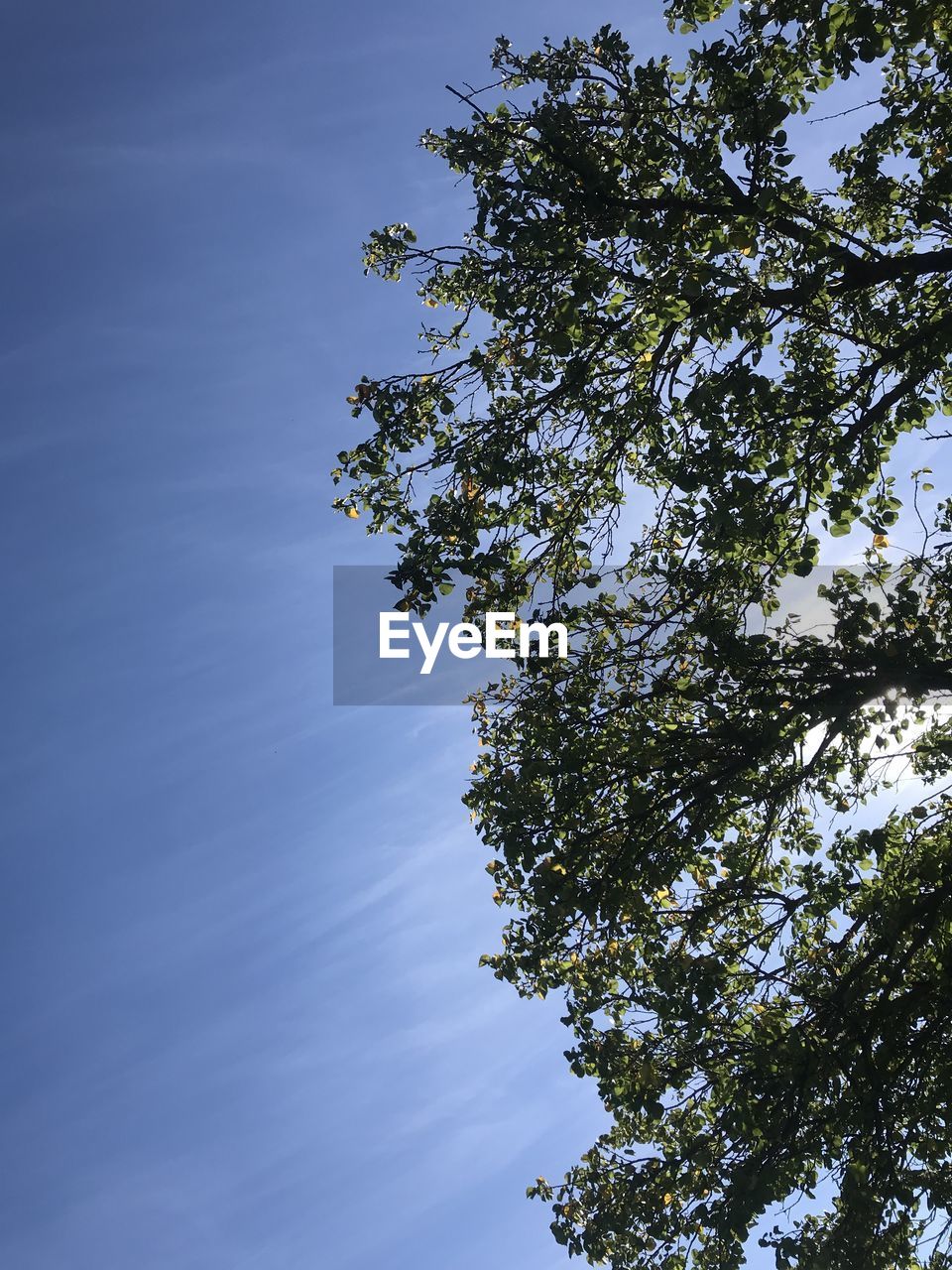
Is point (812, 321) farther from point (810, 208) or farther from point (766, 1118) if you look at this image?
point (766, 1118)

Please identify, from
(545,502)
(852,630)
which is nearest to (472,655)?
(545,502)

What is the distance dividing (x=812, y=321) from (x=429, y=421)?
177 inches

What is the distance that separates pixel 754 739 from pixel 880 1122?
12.2 ft

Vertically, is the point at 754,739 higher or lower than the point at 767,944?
higher

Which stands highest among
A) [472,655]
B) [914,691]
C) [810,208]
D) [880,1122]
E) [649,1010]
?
[810,208]

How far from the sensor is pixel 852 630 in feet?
34.9

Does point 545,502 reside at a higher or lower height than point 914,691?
higher

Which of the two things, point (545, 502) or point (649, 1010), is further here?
point (545, 502)

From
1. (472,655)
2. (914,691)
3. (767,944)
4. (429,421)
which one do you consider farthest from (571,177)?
(767,944)

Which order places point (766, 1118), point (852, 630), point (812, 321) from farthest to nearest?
point (812, 321), point (852, 630), point (766, 1118)

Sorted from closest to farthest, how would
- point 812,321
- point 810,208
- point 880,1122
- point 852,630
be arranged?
point 880,1122 < point 852,630 < point 812,321 < point 810,208

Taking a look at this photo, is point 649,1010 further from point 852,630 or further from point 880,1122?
point 852,630

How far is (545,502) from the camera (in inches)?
480

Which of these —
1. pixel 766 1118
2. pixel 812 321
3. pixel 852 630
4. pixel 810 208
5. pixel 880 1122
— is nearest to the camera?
pixel 880 1122
